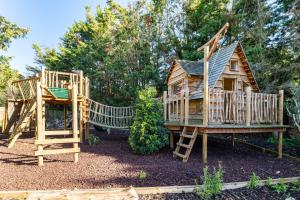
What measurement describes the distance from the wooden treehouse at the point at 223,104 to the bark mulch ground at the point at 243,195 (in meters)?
2.17

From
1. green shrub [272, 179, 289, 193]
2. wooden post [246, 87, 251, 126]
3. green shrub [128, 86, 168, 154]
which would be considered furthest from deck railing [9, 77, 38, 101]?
Result: green shrub [272, 179, 289, 193]

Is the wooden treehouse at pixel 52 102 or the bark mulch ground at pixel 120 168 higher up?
the wooden treehouse at pixel 52 102

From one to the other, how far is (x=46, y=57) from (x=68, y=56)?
417cm

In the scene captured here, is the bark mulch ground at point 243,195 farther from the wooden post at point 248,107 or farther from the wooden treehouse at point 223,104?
the wooden post at point 248,107

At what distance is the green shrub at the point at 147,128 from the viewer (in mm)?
8344

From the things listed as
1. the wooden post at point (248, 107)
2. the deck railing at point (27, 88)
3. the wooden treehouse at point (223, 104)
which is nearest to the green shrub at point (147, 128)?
the wooden treehouse at point (223, 104)

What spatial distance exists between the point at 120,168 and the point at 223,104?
151 inches

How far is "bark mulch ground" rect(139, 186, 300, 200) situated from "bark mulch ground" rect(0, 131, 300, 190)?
53 cm

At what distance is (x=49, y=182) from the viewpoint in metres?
5.27

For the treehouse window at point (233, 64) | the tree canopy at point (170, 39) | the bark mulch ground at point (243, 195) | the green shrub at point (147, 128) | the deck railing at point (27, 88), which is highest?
the tree canopy at point (170, 39)

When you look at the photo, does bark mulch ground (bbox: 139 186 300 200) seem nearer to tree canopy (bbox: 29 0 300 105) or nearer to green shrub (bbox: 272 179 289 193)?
green shrub (bbox: 272 179 289 193)

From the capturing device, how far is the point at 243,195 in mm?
4852

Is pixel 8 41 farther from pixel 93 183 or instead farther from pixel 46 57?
pixel 93 183

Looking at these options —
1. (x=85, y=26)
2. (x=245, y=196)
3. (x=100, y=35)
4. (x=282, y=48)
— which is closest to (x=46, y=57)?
(x=85, y=26)
